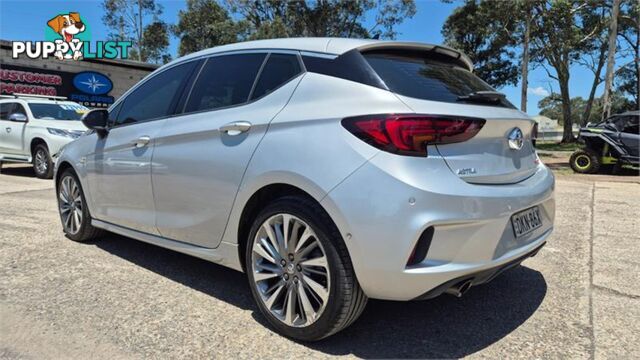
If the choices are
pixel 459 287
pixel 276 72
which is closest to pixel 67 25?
pixel 276 72

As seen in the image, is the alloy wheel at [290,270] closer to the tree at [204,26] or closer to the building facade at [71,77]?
the building facade at [71,77]

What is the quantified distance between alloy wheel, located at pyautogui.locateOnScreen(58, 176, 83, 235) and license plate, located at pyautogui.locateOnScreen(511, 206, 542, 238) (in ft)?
12.8

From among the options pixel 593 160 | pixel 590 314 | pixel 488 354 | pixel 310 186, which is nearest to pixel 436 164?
pixel 310 186

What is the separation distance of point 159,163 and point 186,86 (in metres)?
0.62

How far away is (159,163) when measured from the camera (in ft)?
11.7

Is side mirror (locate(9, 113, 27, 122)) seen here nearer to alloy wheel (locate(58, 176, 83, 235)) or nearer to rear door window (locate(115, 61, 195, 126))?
alloy wheel (locate(58, 176, 83, 235))

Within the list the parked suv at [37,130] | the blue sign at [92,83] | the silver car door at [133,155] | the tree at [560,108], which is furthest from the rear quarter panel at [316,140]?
the tree at [560,108]

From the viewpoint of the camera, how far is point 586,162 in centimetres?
1288

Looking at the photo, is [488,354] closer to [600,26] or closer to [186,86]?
[186,86]

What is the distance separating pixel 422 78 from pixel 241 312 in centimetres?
187

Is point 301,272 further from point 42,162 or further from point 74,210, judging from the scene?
point 42,162

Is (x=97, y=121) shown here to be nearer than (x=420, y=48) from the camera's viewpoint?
No

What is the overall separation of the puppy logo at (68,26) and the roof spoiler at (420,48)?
79.0ft

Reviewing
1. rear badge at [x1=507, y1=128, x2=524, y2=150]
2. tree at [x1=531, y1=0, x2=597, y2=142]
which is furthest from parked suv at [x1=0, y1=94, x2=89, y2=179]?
tree at [x1=531, y1=0, x2=597, y2=142]
